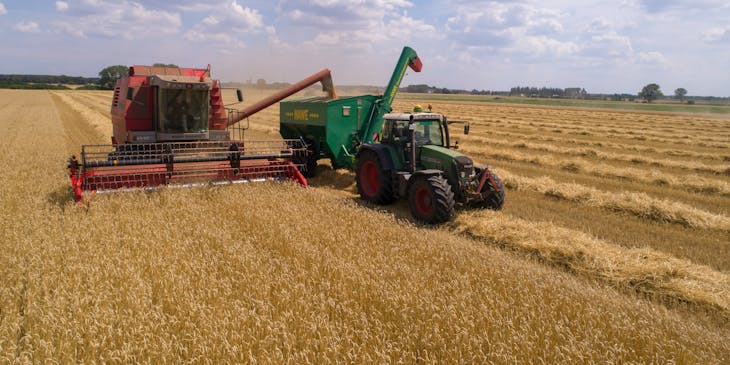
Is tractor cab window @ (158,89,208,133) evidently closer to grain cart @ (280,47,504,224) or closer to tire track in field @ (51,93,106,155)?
grain cart @ (280,47,504,224)

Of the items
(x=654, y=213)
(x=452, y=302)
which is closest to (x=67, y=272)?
(x=452, y=302)

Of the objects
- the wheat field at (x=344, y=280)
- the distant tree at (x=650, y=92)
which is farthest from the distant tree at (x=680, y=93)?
the wheat field at (x=344, y=280)

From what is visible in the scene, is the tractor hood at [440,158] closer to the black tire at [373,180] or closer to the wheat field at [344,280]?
the black tire at [373,180]

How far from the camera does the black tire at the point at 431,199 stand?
21.6 feet

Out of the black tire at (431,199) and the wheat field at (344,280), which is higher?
the black tire at (431,199)

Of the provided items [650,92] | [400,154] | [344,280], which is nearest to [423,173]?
[400,154]

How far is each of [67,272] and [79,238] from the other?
102 cm

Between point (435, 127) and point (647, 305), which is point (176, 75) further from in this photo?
point (647, 305)

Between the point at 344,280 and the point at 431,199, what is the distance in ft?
9.17

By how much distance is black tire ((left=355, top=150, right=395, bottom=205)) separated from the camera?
7832 mm

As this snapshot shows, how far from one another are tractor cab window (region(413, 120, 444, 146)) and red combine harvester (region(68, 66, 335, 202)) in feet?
8.25

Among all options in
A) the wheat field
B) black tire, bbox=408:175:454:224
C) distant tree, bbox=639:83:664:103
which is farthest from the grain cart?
distant tree, bbox=639:83:664:103

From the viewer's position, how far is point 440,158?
7.34 meters

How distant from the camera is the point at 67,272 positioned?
4.33 meters
